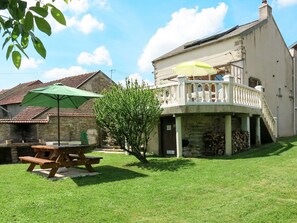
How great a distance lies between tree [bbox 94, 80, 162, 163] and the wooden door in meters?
2.27

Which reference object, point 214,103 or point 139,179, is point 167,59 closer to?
point 214,103

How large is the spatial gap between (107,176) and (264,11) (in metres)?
15.2

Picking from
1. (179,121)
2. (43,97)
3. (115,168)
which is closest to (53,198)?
(115,168)

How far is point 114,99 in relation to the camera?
9.73 metres

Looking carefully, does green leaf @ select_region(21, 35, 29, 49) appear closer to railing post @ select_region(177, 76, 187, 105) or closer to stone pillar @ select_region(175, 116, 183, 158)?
railing post @ select_region(177, 76, 187, 105)

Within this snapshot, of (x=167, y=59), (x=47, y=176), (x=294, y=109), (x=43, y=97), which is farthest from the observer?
(x=294, y=109)

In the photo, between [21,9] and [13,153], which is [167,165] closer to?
[21,9]

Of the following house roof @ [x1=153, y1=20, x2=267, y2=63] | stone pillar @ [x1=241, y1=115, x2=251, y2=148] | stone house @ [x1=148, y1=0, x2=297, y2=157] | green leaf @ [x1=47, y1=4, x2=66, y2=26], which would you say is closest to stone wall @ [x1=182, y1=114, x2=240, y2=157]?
stone house @ [x1=148, y1=0, x2=297, y2=157]

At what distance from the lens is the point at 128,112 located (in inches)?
380

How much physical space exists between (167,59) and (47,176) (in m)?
13.5

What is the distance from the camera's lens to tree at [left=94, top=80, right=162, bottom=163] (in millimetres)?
9656

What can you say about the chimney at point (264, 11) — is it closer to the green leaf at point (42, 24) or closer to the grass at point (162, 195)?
the grass at point (162, 195)

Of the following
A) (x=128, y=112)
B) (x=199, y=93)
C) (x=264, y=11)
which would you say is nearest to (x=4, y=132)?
(x=128, y=112)

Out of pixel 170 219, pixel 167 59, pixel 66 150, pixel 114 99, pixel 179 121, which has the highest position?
pixel 167 59
